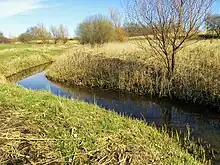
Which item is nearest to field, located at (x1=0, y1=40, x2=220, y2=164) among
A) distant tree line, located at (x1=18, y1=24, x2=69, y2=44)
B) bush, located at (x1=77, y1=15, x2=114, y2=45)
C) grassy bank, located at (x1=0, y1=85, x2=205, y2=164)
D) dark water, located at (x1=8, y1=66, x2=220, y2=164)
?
grassy bank, located at (x1=0, y1=85, x2=205, y2=164)

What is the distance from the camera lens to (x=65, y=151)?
13.3ft

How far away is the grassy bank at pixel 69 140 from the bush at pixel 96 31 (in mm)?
28995

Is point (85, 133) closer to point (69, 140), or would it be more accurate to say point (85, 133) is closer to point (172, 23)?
→ point (69, 140)

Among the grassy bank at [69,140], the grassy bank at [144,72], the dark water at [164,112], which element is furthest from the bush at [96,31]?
the grassy bank at [69,140]

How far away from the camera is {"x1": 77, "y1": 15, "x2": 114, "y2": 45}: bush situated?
3491cm

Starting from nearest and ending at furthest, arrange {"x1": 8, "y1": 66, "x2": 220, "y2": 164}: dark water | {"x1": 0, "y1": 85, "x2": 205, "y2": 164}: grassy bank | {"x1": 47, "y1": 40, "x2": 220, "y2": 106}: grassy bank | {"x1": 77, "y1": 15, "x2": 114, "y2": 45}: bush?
1. {"x1": 0, "y1": 85, "x2": 205, "y2": 164}: grassy bank
2. {"x1": 8, "y1": 66, "x2": 220, "y2": 164}: dark water
3. {"x1": 47, "y1": 40, "x2": 220, "y2": 106}: grassy bank
4. {"x1": 77, "y1": 15, "x2": 114, "y2": 45}: bush

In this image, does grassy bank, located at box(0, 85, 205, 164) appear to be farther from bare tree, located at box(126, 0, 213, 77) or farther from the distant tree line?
the distant tree line

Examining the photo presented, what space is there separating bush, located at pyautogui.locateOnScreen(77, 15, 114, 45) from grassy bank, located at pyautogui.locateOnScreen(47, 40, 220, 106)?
15081mm

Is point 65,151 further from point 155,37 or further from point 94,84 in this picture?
point 94,84

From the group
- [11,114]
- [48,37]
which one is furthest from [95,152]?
[48,37]

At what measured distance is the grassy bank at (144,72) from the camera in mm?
10867

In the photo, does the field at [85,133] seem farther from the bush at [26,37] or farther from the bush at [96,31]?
the bush at [26,37]

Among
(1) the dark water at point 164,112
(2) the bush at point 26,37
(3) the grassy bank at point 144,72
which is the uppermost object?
(2) the bush at point 26,37

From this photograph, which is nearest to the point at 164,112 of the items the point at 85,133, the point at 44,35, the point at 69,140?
the point at 85,133
